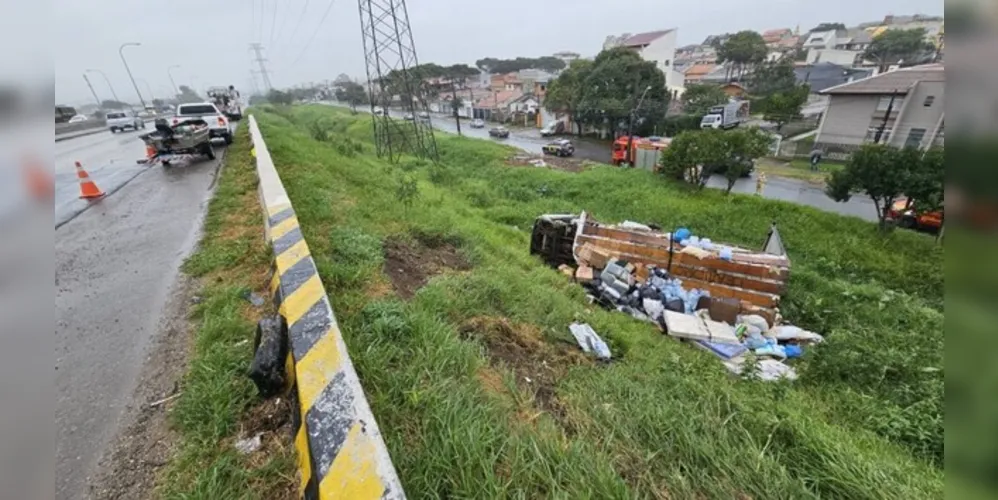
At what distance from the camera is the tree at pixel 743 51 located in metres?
46.4

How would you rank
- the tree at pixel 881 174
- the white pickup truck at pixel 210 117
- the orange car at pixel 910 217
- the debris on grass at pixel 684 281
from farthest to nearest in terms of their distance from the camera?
the white pickup truck at pixel 210 117, the orange car at pixel 910 217, the tree at pixel 881 174, the debris on grass at pixel 684 281

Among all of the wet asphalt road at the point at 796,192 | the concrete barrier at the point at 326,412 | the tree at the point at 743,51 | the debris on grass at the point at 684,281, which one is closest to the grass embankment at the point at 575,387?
the concrete barrier at the point at 326,412

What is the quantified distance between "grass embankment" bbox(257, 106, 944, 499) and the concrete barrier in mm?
273

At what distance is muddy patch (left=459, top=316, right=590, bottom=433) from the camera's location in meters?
2.44

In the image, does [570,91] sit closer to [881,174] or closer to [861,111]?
[861,111]

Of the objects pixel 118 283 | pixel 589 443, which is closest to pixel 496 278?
pixel 589 443

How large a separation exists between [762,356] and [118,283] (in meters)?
6.74

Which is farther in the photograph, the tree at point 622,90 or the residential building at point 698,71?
the residential building at point 698,71

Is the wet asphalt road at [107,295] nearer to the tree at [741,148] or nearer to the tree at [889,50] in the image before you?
the tree at [741,148]

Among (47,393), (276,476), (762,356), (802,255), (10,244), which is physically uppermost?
(10,244)

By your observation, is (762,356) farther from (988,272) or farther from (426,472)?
(988,272)

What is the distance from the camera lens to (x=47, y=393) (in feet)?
Result: 2.45

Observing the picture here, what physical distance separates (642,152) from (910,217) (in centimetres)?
1166

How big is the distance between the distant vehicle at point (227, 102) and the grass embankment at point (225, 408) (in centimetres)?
2029
